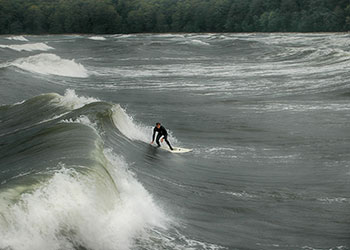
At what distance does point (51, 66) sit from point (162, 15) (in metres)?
119

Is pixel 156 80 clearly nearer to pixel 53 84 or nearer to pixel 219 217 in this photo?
pixel 53 84

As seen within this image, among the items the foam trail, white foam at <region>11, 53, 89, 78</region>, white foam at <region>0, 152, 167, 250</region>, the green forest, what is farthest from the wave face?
the green forest

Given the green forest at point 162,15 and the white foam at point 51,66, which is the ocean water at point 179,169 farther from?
the green forest at point 162,15

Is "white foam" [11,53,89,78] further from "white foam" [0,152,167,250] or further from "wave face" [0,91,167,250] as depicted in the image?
"white foam" [0,152,167,250]

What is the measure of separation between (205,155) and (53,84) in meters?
17.8

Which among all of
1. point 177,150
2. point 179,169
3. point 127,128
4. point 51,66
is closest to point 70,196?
point 179,169

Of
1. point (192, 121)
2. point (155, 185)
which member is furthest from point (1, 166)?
point (192, 121)

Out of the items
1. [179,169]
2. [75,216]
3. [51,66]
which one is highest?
[51,66]

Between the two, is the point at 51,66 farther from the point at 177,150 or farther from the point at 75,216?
the point at 75,216

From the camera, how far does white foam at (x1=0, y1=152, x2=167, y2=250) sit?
8.87 metres

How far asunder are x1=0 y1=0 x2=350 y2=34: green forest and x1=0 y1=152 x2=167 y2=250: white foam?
11046 centimetres

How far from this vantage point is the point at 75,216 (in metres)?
9.63

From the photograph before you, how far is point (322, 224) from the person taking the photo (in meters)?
11.6

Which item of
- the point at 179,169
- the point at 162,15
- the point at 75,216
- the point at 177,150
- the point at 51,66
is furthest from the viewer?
the point at 162,15
